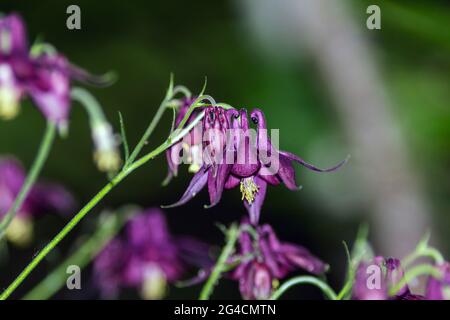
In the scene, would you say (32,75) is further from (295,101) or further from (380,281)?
(295,101)

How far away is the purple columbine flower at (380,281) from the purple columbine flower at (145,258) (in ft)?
1.80

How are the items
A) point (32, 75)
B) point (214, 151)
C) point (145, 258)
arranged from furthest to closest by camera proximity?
point (145, 258) → point (32, 75) → point (214, 151)

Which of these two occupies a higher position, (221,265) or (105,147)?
(105,147)

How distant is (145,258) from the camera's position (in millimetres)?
Answer: 1864

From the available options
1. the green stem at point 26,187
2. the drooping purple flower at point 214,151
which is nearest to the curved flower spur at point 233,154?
the drooping purple flower at point 214,151

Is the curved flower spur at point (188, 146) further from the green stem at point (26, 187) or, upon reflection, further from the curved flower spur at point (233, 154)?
the green stem at point (26, 187)

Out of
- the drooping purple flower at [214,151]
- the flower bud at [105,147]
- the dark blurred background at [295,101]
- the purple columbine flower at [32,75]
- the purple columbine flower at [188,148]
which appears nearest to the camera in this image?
the drooping purple flower at [214,151]

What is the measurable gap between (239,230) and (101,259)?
0.61 meters

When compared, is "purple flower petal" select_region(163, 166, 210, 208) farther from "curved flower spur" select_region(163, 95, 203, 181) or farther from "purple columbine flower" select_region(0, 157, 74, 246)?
"purple columbine flower" select_region(0, 157, 74, 246)

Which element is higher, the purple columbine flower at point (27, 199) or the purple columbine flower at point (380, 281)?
the purple columbine flower at point (27, 199)

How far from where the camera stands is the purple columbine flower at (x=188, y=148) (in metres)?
1.21

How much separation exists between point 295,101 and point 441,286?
179 inches

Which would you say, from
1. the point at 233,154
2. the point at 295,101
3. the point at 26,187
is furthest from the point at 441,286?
the point at 295,101

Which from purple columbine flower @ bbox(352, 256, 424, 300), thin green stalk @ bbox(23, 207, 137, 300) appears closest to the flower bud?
thin green stalk @ bbox(23, 207, 137, 300)
